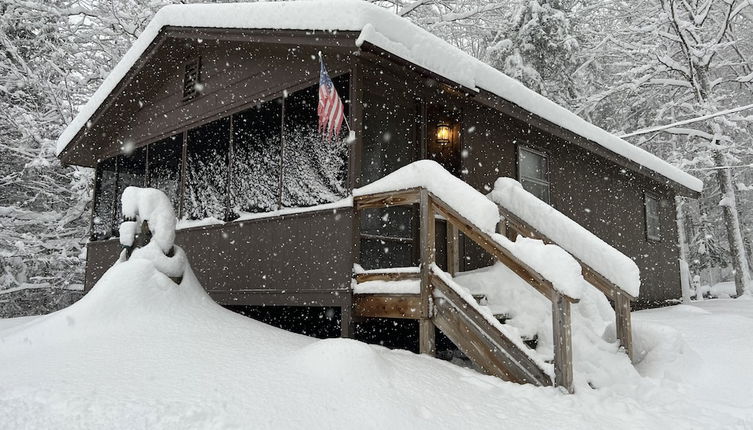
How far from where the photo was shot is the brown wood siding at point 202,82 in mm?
8109

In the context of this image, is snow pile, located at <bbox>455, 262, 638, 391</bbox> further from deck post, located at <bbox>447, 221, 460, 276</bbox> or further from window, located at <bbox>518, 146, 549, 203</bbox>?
window, located at <bbox>518, 146, 549, 203</bbox>

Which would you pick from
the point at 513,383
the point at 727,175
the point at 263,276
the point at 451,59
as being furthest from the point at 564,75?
the point at 513,383

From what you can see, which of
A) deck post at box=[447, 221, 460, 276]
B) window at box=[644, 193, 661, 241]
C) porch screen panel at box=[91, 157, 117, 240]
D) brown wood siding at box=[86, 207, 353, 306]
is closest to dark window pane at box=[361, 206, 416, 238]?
deck post at box=[447, 221, 460, 276]

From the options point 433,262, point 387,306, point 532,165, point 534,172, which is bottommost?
point 387,306

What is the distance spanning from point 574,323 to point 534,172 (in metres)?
4.18

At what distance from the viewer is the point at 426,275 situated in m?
6.02

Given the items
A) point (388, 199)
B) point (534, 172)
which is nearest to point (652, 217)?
point (534, 172)

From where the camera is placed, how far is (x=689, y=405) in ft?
17.0

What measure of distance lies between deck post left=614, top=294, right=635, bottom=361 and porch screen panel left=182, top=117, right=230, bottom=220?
20.6 ft

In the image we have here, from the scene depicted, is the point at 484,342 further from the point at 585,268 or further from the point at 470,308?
the point at 585,268

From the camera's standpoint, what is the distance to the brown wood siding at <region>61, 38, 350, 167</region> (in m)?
8.11

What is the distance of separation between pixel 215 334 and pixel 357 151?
106 inches

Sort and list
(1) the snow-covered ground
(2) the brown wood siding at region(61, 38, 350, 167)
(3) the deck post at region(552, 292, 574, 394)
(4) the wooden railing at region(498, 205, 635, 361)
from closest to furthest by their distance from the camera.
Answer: (1) the snow-covered ground < (3) the deck post at region(552, 292, 574, 394) < (4) the wooden railing at region(498, 205, 635, 361) < (2) the brown wood siding at region(61, 38, 350, 167)

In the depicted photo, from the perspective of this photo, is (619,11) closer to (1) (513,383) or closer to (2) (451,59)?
(2) (451,59)
